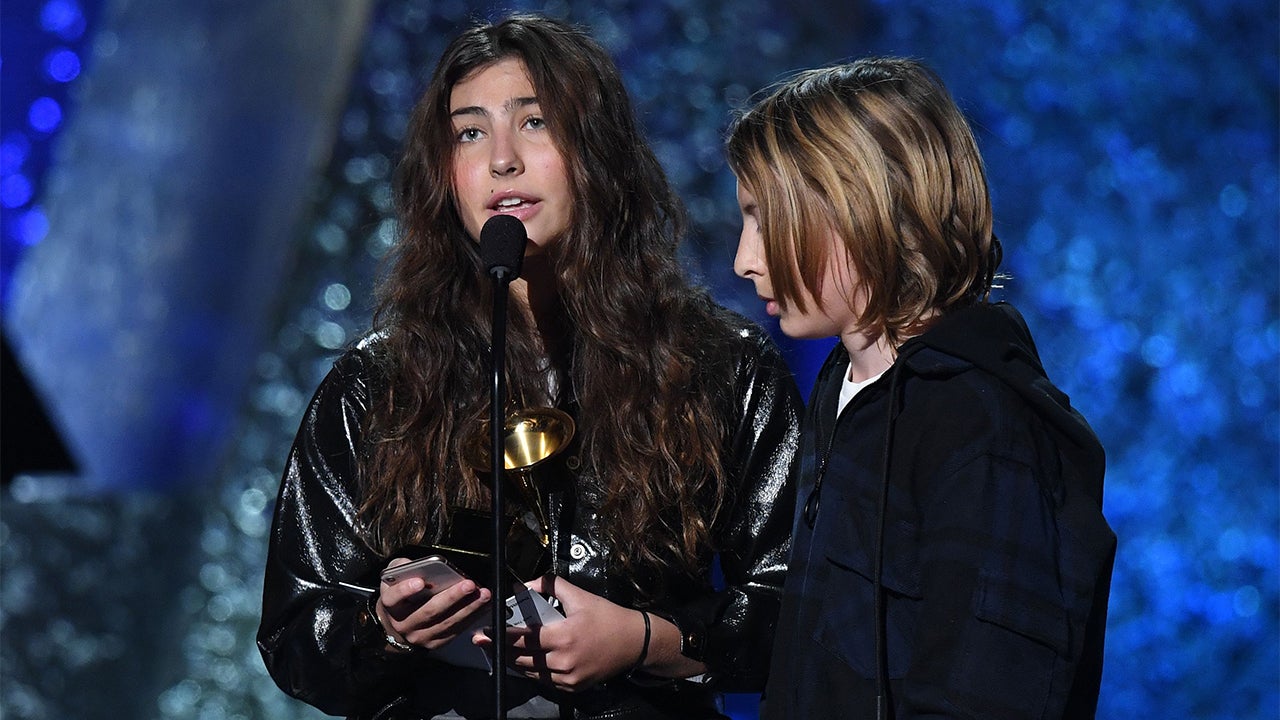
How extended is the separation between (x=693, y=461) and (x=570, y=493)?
0.17 metres

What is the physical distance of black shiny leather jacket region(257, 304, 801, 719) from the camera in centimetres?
162

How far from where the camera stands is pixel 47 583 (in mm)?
3127

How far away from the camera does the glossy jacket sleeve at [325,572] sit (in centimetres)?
163

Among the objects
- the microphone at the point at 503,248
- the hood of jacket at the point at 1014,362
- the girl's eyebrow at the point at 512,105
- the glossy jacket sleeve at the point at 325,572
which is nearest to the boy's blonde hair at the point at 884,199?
the hood of jacket at the point at 1014,362

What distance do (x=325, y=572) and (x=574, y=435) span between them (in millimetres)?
385

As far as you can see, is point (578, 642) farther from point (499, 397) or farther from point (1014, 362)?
point (1014, 362)

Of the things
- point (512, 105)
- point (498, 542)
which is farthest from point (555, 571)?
point (512, 105)

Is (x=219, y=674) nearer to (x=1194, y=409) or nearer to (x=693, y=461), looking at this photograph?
(x=693, y=461)

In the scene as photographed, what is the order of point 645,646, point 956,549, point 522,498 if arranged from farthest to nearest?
point 522,498 < point 645,646 < point 956,549

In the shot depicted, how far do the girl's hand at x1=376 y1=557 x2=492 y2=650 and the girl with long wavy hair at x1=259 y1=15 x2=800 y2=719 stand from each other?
0.14 feet

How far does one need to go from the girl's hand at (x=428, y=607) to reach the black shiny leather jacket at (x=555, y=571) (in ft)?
0.33

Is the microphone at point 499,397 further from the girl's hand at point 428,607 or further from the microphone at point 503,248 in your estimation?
the girl's hand at point 428,607

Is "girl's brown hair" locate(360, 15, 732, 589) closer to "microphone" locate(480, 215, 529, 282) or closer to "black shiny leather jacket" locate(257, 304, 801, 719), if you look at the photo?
"black shiny leather jacket" locate(257, 304, 801, 719)

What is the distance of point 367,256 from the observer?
3275 millimetres
